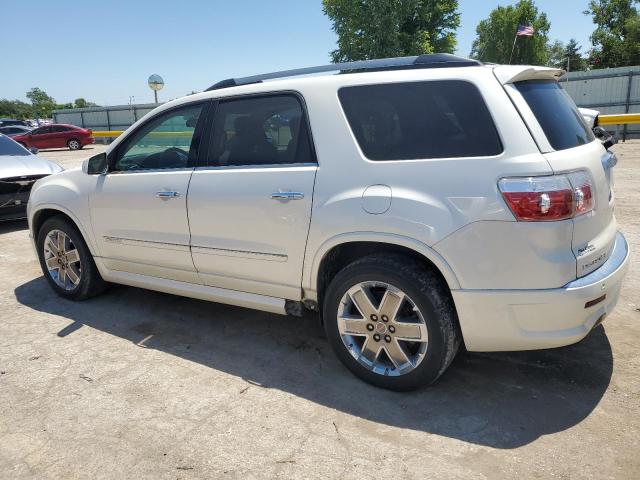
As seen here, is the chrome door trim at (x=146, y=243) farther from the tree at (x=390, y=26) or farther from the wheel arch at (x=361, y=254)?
the tree at (x=390, y=26)

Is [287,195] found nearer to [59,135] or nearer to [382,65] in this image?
[382,65]

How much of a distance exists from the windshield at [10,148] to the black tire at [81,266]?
4.57 meters

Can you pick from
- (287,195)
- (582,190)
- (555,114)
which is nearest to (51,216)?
(287,195)

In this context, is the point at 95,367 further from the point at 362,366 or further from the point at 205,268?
the point at 362,366

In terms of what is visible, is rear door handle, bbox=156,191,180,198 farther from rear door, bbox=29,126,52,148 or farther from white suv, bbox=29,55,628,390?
rear door, bbox=29,126,52,148

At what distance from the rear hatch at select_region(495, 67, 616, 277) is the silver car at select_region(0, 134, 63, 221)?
724 cm

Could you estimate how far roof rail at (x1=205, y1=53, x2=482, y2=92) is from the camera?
2.88 metres

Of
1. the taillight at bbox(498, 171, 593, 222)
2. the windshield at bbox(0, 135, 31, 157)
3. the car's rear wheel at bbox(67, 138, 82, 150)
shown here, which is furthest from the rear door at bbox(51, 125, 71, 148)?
the taillight at bbox(498, 171, 593, 222)

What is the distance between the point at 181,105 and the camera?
3777 mm

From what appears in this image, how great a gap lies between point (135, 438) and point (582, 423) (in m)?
2.34

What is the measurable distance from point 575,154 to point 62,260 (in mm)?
4241

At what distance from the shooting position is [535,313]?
99.7 inches

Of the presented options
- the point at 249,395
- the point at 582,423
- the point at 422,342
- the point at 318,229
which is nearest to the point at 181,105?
the point at 318,229

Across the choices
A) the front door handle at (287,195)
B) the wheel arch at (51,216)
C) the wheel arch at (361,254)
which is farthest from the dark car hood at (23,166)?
the wheel arch at (361,254)
